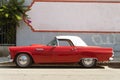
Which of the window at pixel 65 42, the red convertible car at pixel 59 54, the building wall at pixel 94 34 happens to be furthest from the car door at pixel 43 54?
the building wall at pixel 94 34

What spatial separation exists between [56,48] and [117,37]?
599 centimetres

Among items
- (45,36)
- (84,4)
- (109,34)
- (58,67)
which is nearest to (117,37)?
(109,34)

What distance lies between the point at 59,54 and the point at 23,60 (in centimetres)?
165

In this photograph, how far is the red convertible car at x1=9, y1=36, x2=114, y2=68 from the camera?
60.6 ft

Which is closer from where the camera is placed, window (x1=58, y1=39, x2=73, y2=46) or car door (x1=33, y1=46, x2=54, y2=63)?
car door (x1=33, y1=46, x2=54, y2=63)

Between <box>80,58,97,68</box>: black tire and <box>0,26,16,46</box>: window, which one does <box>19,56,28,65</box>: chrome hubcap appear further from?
<box>0,26,16,46</box>: window

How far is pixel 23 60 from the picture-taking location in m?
18.6

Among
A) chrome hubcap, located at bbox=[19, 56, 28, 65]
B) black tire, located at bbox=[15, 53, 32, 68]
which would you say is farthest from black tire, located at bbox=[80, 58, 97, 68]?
chrome hubcap, located at bbox=[19, 56, 28, 65]

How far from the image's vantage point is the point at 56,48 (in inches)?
729

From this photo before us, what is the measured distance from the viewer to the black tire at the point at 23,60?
1855 cm

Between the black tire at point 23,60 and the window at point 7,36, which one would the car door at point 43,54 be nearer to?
the black tire at point 23,60

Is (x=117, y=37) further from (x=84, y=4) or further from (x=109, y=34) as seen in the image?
(x=84, y=4)

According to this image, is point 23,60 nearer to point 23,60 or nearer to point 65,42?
point 23,60

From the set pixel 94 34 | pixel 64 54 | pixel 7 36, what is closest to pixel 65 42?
pixel 64 54
